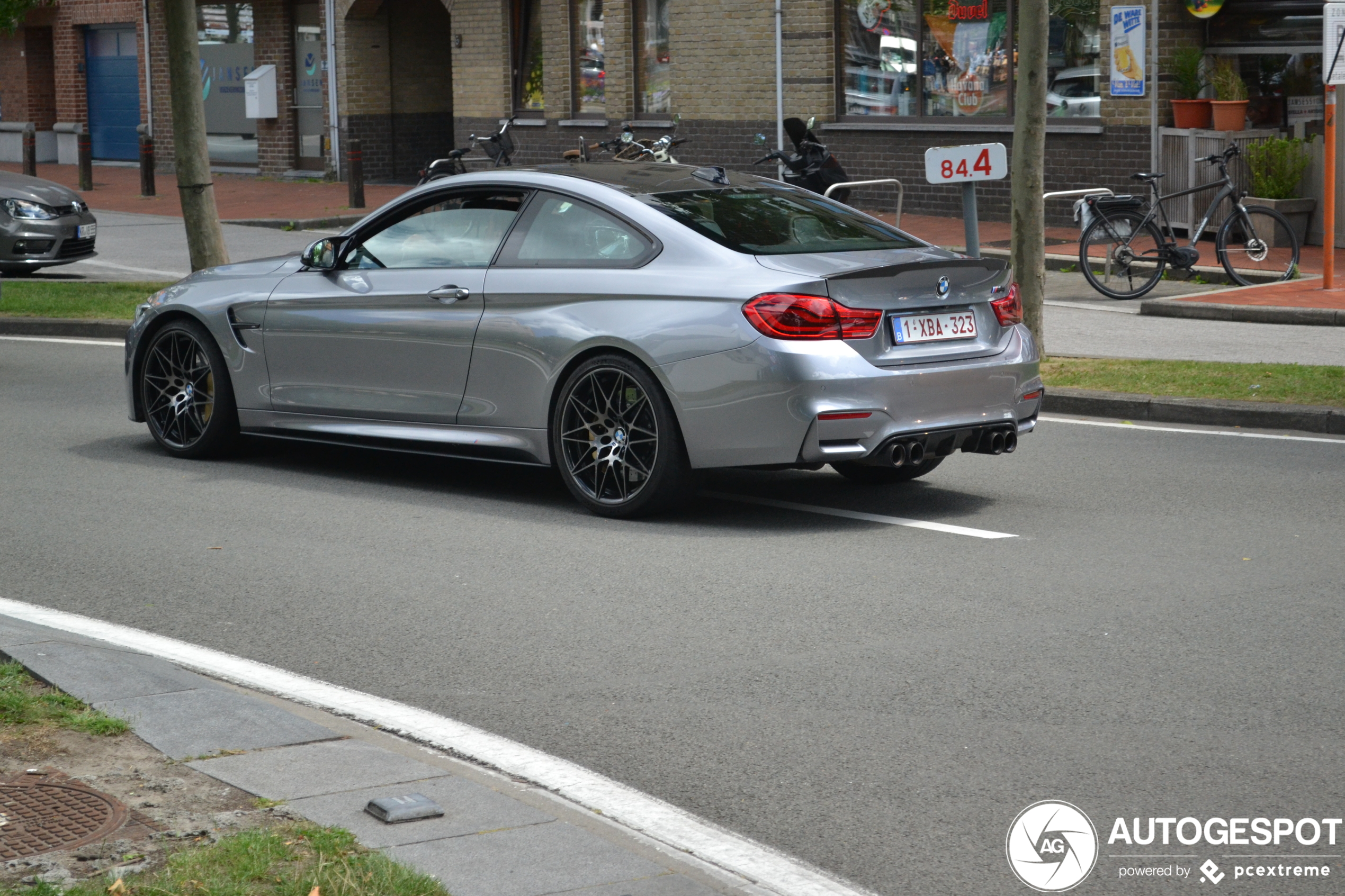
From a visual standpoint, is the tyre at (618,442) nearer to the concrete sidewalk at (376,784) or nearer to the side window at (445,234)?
the side window at (445,234)

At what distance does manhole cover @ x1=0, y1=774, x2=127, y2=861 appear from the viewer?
387cm

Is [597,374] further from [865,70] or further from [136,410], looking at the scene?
[865,70]

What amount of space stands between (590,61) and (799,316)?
21.5m

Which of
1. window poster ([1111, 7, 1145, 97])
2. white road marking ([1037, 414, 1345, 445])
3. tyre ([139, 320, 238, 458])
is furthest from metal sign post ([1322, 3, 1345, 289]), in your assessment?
tyre ([139, 320, 238, 458])

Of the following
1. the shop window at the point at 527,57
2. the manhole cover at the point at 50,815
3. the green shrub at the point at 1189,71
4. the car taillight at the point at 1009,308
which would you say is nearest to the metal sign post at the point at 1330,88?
the green shrub at the point at 1189,71

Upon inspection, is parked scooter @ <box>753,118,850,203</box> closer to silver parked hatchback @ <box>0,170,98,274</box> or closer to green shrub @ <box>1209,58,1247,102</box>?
green shrub @ <box>1209,58,1247,102</box>

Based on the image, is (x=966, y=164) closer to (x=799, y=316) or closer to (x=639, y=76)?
(x=799, y=316)

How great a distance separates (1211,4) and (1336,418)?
10887 mm

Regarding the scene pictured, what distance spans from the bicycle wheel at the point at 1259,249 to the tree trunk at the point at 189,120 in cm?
873

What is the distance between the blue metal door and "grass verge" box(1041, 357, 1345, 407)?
29.5m

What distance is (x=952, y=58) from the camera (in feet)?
74.2

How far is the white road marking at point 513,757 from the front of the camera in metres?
3.93

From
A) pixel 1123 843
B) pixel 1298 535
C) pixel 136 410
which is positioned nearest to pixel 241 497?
pixel 136 410

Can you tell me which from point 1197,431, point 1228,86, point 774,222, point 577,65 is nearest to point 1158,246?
point 1228,86
